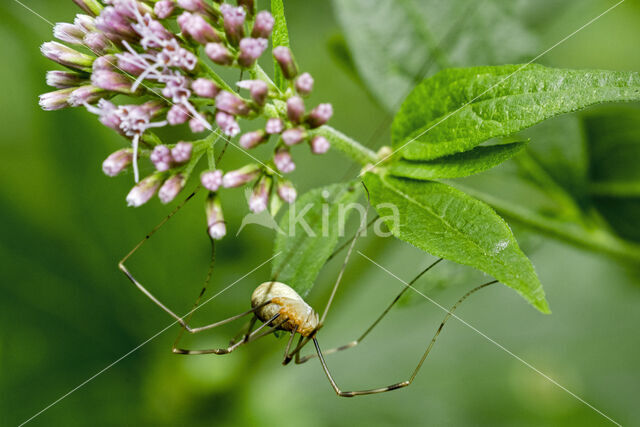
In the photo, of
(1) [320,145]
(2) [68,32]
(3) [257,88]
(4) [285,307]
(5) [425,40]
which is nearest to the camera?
(3) [257,88]

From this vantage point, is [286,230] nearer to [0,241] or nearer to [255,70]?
[255,70]

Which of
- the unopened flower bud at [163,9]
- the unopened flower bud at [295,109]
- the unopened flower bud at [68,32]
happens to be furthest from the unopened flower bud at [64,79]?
the unopened flower bud at [295,109]

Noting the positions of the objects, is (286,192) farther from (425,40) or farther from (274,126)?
(425,40)

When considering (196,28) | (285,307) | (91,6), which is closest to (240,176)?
(196,28)

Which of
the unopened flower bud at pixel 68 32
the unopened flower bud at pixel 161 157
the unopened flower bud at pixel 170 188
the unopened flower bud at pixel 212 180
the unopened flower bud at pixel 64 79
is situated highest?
the unopened flower bud at pixel 68 32

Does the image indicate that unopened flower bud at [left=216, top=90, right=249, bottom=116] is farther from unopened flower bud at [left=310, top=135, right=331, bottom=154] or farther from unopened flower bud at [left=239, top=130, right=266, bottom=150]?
unopened flower bud at [left=310, top=135, right=331, bottom=154]

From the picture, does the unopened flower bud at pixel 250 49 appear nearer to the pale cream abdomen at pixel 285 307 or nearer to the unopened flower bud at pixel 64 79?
the unopened flower bud at pixel 64 79

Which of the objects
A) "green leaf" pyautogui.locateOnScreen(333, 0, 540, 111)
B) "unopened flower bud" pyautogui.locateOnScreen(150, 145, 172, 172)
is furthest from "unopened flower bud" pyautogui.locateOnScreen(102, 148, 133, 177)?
"green leaf" pyautogui.locateOnScreen(333, 0, 540, 111)
